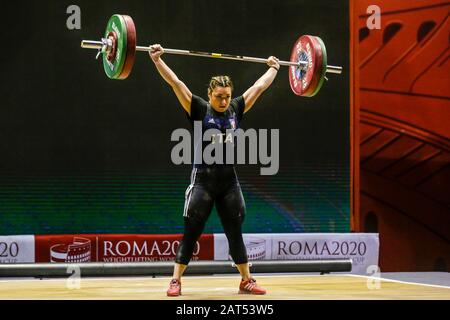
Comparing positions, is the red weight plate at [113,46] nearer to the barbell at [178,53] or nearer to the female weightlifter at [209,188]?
the barbell at [178,53]

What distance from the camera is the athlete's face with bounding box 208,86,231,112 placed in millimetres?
3932

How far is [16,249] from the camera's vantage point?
6.39m

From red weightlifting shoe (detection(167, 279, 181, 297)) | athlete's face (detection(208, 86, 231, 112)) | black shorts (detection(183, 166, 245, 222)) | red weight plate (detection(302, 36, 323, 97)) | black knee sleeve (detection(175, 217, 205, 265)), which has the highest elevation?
red weight plate (detection(302, 36, 323, 97))

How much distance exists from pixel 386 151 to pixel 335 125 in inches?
24.9

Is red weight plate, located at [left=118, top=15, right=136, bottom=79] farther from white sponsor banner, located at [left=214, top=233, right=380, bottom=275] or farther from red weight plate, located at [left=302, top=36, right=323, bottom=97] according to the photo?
white sponsor banner, located at [left=214, top=233, right=380, bottom=275]

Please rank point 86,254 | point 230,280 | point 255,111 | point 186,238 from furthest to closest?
point 255,111 → point 86,254 → point 230,280 → point 186,238

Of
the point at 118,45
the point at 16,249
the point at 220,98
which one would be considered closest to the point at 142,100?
the point at 16,249

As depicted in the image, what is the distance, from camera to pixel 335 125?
739 cm

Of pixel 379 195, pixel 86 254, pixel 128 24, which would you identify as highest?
pixel 128 24

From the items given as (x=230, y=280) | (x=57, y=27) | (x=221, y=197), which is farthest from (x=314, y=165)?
(x=221, y=197)

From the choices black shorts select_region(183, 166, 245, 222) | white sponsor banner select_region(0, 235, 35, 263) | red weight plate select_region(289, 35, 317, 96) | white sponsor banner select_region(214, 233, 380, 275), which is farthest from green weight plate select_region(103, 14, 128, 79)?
white sponsor banner select_region(214, 233, 380, 275)

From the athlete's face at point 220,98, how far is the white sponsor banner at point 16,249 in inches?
127

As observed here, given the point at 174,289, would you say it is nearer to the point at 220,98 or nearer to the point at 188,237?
the point at 188,237

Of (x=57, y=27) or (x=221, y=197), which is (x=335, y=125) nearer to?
(x=57, y=27)
